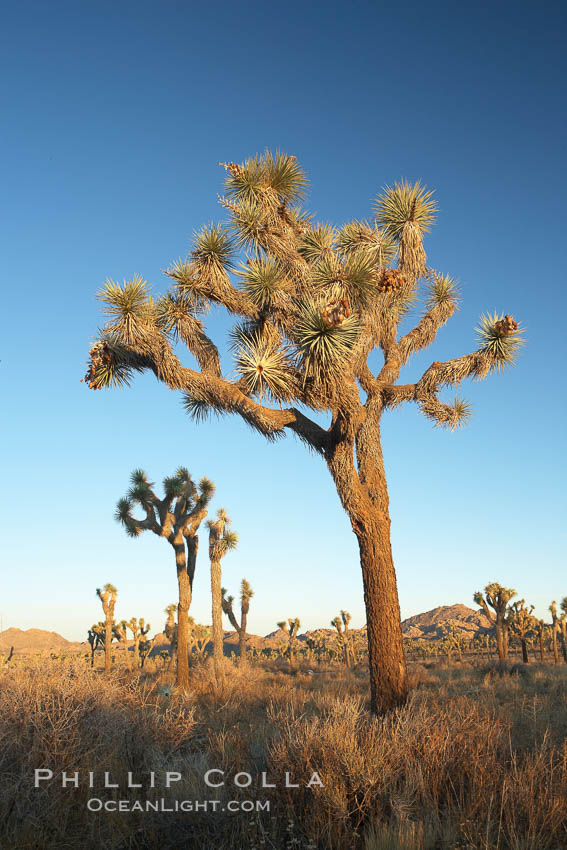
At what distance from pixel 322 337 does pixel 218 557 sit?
53.4 ft

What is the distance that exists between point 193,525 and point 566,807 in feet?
55.1

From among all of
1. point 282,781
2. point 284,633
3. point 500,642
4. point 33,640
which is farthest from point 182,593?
point 33,640

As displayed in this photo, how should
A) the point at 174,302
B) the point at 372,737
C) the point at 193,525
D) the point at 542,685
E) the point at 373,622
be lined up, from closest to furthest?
the point at 372,737, the point at 373,622, the point at 174,302, the point at 542,685, the point at 193,525

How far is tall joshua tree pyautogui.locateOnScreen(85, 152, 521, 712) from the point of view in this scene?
9.46m

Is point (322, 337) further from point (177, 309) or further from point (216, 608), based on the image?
point (216, 608)

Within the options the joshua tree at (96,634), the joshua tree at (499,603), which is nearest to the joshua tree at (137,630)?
the joshua tree at (96,634)

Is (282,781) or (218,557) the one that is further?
(218,557)

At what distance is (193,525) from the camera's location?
2020 centimetres

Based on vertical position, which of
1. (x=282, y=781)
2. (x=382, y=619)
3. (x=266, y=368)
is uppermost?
(x=266, y=368)

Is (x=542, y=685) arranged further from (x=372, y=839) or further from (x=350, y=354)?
(x=372, y=839)

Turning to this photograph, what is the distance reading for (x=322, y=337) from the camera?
364 inches

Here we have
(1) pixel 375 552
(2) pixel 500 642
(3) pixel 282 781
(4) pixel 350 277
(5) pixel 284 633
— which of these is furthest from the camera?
(5) pixel 284 633

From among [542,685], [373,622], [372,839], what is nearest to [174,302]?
[373,622]

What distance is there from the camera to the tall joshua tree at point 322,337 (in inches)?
372
